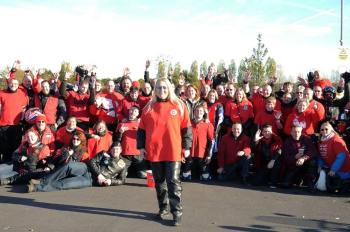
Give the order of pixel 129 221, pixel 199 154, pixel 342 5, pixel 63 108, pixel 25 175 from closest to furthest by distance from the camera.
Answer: pixel 129 221, pixel 25 175, pixel 199 154, pixel 63 108, pixel 342 5

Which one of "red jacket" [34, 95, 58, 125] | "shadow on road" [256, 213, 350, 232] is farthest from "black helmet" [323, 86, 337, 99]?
"red jacket" [34, 95, 58, 125]

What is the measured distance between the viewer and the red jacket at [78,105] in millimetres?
10406

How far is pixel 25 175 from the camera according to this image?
8773mm

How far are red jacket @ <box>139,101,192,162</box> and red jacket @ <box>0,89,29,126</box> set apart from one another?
199 inches

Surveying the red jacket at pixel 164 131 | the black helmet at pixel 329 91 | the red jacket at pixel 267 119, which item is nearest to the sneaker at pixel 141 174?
the red jacket at pixel 267 119

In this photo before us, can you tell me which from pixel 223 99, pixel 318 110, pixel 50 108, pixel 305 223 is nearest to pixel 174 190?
pixel 305 223

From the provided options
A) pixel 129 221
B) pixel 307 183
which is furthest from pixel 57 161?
pixel 307 183

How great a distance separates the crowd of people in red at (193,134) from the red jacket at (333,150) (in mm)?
20

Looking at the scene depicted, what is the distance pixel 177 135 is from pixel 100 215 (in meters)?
1.67

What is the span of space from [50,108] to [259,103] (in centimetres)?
498

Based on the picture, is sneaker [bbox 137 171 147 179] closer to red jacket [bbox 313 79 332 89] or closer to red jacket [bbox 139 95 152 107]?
red jacket [bbox 139 95 152 107]

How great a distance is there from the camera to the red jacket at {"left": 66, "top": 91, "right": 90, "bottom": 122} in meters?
10.4

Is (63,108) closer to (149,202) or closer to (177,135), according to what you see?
(149,202)

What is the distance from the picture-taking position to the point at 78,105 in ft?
34.2
